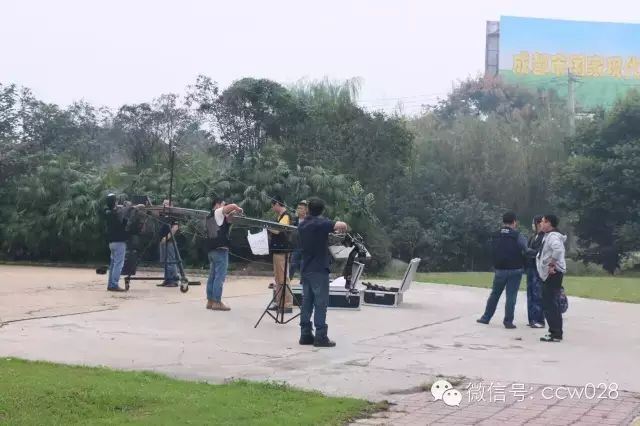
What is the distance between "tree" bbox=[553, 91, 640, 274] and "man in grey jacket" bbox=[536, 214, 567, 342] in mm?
21112

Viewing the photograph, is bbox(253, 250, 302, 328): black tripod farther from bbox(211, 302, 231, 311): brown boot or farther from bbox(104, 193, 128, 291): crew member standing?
bbox(104, 193, 128, 291): crew member standing

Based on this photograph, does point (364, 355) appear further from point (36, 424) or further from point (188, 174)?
point (188, 174)

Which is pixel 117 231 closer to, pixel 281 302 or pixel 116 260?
pixel 116 260

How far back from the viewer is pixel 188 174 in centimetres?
2480

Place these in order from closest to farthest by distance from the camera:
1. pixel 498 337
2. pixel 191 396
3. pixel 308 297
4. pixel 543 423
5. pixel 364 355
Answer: pixel 543 423, pixel 191 396, pixel 364 355, pixel 308 297, pixel 498 337

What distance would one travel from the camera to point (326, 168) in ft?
87.1

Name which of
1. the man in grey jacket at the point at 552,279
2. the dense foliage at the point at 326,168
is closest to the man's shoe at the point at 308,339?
the man in grey jacket at the point at 552,279

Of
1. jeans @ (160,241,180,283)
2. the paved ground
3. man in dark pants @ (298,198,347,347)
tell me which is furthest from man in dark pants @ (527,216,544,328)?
jeans @ (160,241,180,283)

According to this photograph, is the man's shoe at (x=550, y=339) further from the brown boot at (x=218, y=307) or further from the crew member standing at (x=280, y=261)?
the brown boot at (x=218, y=307)

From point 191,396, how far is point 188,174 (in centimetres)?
1857

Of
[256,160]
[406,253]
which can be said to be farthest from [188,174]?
[406,253]

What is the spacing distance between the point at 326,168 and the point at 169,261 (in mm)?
11112

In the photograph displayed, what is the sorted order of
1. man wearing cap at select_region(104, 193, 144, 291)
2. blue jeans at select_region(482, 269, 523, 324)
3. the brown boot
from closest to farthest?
1. blue jeans at select_region(482, 269, 523, 324)
2. the brown boot
3. man wearing cap at select_region(104, 193, 144, 291)

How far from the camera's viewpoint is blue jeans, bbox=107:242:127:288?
49.9 ft
